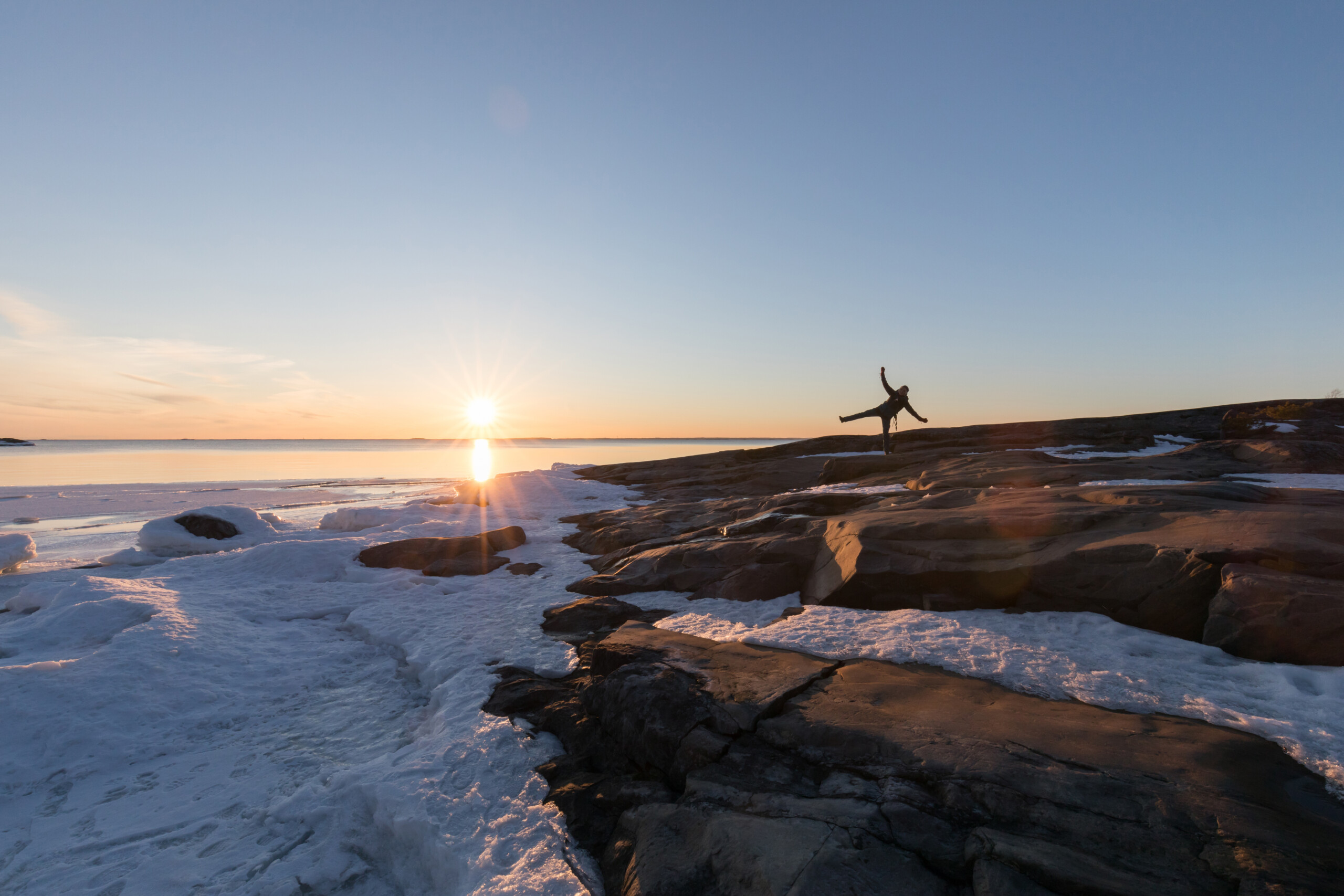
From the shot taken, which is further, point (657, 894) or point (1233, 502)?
point (1233, 502)

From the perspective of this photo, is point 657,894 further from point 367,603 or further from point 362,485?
point 362,485

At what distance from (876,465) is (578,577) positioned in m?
12.0

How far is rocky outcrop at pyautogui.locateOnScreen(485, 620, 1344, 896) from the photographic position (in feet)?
10.4

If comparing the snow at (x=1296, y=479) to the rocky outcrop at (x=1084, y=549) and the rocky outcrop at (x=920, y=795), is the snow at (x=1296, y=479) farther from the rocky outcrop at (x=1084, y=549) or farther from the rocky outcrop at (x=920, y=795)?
the rocky outcrop at (x=920, y=795)

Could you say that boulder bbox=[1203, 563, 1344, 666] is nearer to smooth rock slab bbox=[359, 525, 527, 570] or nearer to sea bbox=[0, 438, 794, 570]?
smooth rock slab bbox=[359, 525, 527, 570]

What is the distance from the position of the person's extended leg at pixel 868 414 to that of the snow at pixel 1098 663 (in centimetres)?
1332

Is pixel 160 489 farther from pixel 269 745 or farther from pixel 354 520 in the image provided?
pixel 269 745

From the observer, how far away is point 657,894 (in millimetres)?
3668

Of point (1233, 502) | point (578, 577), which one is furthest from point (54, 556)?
point (1233, 502)

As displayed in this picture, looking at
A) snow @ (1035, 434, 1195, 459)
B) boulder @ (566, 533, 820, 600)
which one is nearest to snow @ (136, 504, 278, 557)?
boulder @ (566, 533, 820, 600)

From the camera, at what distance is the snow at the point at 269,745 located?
458 cm

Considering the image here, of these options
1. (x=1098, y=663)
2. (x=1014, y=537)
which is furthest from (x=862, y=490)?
(x=1098, y=663)

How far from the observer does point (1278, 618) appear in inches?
213

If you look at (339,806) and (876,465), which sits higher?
(876,465)
